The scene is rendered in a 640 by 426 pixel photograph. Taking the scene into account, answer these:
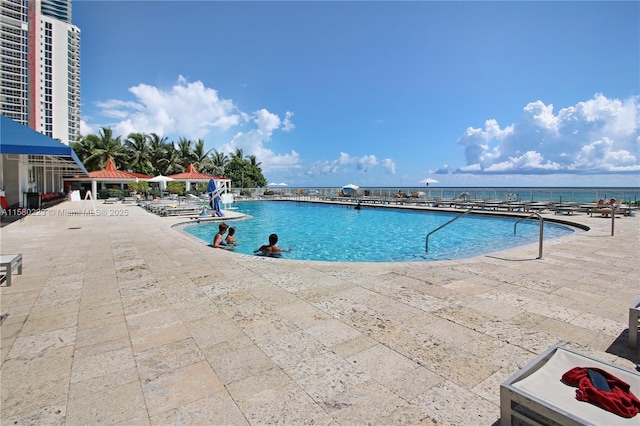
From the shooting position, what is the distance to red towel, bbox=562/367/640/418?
145 centimetres

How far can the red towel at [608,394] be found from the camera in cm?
145

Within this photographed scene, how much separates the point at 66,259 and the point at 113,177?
83.9 ft

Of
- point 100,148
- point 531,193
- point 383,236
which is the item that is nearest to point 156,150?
point 100,148

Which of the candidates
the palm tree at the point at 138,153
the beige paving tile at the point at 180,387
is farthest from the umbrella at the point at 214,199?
the palm tree at the point at 138,153

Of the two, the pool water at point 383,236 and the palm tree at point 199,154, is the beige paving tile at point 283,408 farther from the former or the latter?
the palm tree at point 199,154

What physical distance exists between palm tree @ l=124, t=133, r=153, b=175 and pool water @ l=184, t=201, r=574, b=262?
85.2 ft

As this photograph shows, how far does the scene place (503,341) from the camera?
9.01ft

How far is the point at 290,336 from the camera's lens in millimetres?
2844

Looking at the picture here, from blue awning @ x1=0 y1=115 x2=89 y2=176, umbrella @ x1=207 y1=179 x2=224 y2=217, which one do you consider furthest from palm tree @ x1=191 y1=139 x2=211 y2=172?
blue awning @ x1=0 y1=115 x2=89 y2=176

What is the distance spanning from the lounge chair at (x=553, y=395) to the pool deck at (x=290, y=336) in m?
0.28

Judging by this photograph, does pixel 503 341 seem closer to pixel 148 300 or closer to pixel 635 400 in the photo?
pixel 635 400

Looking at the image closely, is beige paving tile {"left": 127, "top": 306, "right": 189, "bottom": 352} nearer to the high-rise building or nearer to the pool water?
the pool water

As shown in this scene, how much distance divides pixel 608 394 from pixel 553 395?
0.21 meters

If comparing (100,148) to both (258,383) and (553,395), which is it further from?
(553,395)
